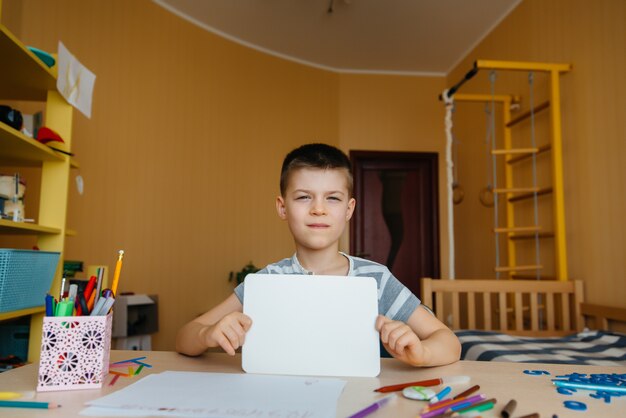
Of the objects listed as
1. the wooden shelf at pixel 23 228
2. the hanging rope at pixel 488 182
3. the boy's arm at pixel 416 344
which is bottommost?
the boy's arm at pixel 416 344

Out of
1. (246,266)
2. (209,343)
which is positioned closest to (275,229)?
(246,266)

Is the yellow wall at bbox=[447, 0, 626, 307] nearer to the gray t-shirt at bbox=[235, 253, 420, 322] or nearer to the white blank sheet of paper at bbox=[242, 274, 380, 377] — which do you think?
the gray t-shirt at bbox=[235, 253, 420, 322]

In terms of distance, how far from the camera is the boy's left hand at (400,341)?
67 centimetres

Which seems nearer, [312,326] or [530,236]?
[312,326]

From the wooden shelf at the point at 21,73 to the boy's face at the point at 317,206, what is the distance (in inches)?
33.0

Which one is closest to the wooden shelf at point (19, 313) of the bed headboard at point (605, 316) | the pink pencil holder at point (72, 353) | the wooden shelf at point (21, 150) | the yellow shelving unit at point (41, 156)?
the yellow shelving unit at point (41, 156)

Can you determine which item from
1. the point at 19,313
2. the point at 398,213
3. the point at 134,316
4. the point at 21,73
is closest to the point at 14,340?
the point at 19,313

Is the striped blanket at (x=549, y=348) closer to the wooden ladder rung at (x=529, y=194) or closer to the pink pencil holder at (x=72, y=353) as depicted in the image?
the wooden ladder rung at (x=529, y=194)

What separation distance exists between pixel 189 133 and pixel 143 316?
4.31 feet

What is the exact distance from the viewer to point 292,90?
3979 mm

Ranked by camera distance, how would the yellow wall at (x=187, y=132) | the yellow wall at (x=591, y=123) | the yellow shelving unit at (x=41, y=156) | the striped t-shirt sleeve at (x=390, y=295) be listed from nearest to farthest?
the striped t-shirt sleeve at (x=390, y=295) < the yellow shelving unit at (x=41, y=156) < the yellow wall at (x=591, y=123) < the yellow wall at (x=187, y=132)

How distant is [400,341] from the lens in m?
0.69

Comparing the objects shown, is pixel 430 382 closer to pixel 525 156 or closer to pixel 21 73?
pixel 21 73

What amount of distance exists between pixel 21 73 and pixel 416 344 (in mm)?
1431
